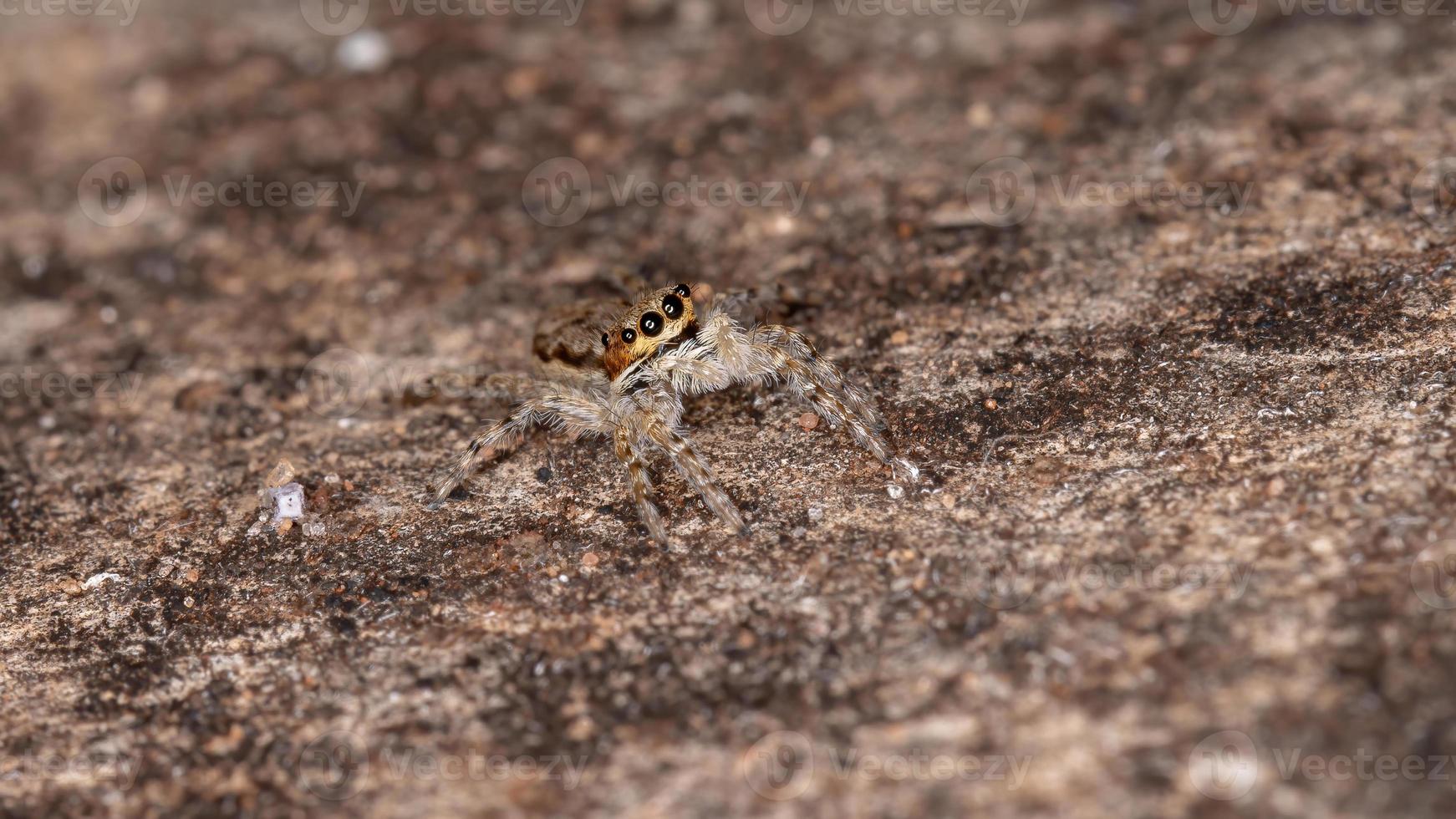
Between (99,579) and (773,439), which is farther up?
(773,439)

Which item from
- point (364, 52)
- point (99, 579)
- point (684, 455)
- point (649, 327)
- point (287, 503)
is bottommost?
point (99, 579)

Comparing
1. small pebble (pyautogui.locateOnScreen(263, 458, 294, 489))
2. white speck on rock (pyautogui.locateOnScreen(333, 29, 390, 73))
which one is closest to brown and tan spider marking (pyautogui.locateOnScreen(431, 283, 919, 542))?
small pebble (pyautogui.locateOnScreen(263, 458, 294, 489))

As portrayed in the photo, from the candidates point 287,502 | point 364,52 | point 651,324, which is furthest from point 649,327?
point 364,52

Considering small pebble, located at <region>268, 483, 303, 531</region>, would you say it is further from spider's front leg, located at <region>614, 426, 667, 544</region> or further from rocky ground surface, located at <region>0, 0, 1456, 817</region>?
spider's front leg, located at <region>614, 426, 667, 544</region>

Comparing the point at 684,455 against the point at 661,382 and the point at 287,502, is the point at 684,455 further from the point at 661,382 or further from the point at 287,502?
the point at 287,502

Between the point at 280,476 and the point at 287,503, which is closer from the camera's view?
the point at 287,503

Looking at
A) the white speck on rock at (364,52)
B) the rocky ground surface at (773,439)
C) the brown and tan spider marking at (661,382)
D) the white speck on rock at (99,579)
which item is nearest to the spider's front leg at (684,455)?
the brown and tan spider marking at (661,382)

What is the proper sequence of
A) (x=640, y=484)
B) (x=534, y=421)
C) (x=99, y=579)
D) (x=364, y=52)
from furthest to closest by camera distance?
(x=364, y=52)
(x=534, y=421)
(x=99, y=579)
(x=640, y=484)
